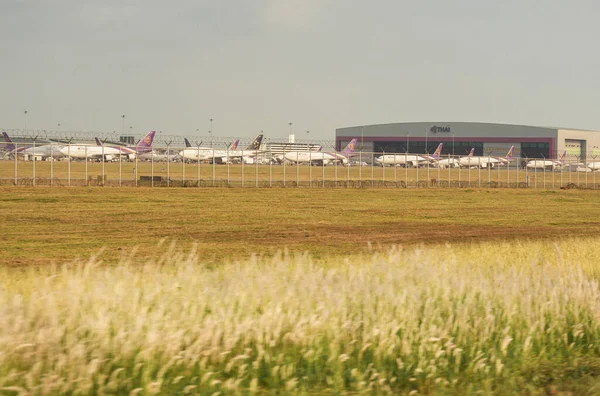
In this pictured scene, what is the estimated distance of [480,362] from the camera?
8.38 metres

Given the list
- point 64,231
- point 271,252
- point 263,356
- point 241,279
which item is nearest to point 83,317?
point 263,356

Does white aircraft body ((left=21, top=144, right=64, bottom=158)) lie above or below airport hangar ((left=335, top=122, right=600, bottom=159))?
below

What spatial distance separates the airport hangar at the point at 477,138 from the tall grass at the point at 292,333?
13002 cm

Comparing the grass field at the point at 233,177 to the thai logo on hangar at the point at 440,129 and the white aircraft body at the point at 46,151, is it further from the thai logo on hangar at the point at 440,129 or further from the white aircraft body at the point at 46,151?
the thai logo on hangar at the point at 440,129

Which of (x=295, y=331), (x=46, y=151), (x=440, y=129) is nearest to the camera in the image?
(x=295, y=331)

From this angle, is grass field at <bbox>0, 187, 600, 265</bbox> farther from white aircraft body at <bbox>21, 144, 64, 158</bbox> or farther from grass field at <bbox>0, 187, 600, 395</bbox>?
white aircraft body at <bbox>21, 144, 64, 158</bbox>

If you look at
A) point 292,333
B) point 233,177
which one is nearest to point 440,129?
point 233,177

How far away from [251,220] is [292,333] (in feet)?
75.3

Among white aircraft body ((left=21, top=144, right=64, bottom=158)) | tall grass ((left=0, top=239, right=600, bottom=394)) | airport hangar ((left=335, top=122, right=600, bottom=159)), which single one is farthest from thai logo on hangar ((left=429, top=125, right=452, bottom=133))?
tall grass ((left=0, top=239, right=600, bottom=394))

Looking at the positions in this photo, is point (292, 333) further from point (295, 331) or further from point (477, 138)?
point (477, 138)

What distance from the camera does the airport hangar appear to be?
463 ft

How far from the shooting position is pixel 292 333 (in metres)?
8.27

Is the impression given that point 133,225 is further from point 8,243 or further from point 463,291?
point 463,291

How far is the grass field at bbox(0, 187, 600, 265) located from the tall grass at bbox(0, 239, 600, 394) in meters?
5.42
